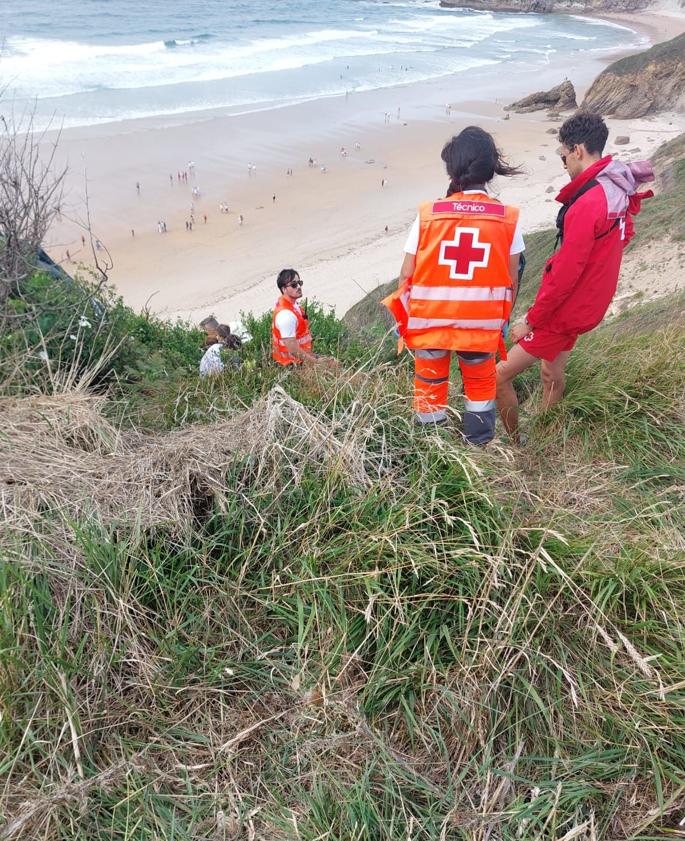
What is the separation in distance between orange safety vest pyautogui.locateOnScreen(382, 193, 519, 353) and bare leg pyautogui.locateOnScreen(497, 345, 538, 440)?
74cm

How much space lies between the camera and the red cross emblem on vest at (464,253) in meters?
3.08

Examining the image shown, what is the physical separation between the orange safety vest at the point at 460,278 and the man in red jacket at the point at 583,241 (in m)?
0.56

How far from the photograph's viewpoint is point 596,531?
2469 mm

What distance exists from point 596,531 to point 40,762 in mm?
2081

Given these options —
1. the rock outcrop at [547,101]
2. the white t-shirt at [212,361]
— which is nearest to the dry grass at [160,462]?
the white t-shirt at [212,361]

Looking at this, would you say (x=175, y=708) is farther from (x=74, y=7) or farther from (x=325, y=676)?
(x=74, y=7)

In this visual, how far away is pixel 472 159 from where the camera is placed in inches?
121

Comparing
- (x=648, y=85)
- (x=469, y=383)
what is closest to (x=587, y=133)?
(x=469, y=383)

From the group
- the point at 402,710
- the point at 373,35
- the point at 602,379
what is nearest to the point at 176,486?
the point at 402,710

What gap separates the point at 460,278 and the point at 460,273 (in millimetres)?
24

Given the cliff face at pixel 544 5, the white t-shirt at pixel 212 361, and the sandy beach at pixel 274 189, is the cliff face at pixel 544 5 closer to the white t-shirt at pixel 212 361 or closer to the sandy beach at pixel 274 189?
the sandy beach at pixel 274 189

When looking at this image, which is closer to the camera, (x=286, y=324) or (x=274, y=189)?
(x=286, y=324)

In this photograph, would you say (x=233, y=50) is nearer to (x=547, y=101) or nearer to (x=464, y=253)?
(x=547, y=101)

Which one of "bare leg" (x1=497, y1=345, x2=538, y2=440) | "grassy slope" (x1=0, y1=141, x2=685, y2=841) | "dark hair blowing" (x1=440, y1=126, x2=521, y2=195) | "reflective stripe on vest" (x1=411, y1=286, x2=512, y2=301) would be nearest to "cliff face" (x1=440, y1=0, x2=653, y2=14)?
"bare leg" (x1=497, y1=345, x2=538, y2=440)
